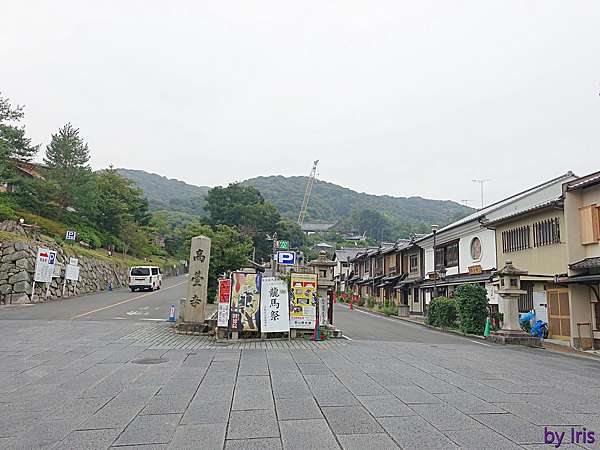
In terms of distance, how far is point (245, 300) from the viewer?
14891 millimetres

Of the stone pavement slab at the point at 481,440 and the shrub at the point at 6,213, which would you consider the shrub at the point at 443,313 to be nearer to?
the stone pavement slab at the point at 481,440

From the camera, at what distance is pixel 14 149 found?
37969 millimetres

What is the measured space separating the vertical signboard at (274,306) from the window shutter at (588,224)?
11861 mm

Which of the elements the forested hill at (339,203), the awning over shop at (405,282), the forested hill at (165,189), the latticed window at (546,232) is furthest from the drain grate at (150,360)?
the forested hill at (165,189)

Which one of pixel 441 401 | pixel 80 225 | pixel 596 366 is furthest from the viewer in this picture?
pixel 80 225

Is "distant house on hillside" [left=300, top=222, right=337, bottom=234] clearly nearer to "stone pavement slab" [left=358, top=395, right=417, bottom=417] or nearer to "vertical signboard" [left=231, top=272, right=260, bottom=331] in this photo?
"vertical signboard" [left=231, top=272, right=260, bottom=331]

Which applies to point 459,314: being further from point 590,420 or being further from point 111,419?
point 111,419

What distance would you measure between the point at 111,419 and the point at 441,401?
4.88 meters

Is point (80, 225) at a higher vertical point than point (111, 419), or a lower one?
higher

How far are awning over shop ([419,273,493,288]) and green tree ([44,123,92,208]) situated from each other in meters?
31.0

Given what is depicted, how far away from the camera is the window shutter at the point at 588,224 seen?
1741 centimetres

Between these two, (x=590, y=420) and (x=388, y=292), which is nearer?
(x=590, y=420)

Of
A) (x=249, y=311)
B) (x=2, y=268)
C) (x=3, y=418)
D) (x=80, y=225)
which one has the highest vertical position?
(x=80, y=225)

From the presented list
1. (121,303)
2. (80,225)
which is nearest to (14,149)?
(80,225)
